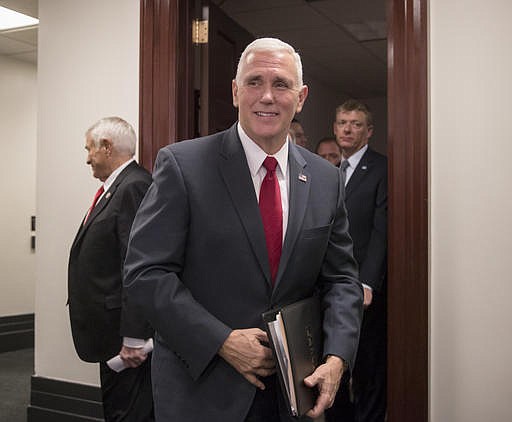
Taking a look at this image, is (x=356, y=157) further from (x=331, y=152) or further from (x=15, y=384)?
(x=15, y=384)

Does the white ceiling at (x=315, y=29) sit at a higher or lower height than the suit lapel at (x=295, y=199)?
higher

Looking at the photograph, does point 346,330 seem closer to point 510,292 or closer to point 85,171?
point 510,292

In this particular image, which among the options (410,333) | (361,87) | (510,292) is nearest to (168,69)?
(410,333)

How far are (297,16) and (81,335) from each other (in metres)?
2.92

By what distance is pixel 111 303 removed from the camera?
2.35 metres

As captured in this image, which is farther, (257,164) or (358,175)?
(358,175)

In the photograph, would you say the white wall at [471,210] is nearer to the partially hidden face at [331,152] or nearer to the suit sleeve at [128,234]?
the suit sleeve at [128,234]

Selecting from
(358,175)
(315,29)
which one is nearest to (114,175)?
(358,175)

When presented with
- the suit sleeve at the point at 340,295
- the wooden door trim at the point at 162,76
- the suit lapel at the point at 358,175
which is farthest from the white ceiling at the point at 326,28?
the suit sleeve at the point at 340,295

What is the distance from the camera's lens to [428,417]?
232 centimetres

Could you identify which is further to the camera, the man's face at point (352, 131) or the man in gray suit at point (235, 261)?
the man's face at point (352, 131)

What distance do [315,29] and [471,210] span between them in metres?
2.78

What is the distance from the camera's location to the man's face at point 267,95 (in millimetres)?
1359

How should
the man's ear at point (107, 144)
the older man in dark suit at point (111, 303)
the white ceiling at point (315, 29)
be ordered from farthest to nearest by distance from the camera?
the white ceiling at point (315, 29) < the man's ear at point (107, 144) < the older man in dark suit at point (111, 303)
